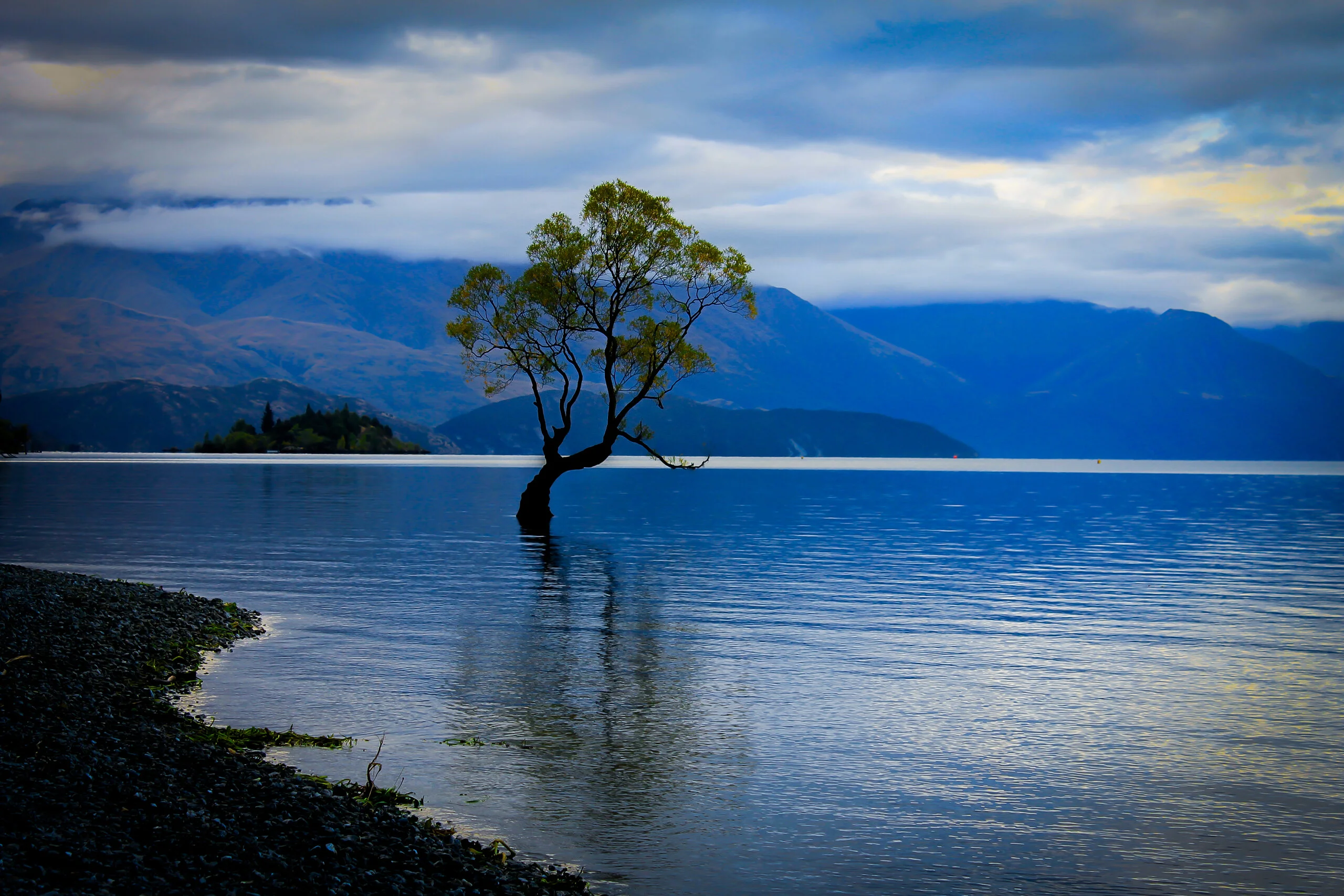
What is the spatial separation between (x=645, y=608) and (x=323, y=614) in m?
11.0

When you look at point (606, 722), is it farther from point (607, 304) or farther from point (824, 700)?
point (607, 304)

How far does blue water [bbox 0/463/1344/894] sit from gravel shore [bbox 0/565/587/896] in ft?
4.68

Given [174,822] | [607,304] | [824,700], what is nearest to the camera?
[174,822]

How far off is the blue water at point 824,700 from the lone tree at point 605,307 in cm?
1513

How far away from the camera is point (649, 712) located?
22.4m

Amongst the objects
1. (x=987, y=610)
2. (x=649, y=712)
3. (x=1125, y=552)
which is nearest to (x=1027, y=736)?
(x=649, y=712)

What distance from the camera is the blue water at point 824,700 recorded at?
14922 mm

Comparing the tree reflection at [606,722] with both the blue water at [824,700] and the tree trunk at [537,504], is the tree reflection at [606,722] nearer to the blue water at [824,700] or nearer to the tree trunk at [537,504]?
the blue water at [824,700]

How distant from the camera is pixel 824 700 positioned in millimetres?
23625

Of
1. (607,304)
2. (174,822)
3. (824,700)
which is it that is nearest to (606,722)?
(824,700)

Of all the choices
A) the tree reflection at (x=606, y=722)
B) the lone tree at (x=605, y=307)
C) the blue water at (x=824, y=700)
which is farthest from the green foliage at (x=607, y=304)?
the tree reflection at (x=606, y=722)

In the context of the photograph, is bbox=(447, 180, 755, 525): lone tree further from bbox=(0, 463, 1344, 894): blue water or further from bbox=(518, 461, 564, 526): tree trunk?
bbox=(0, 463, 1344, 894): blue water

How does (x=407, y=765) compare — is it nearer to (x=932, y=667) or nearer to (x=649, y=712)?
(x=649, y=712)

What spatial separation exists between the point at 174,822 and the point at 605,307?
61.0 metres
